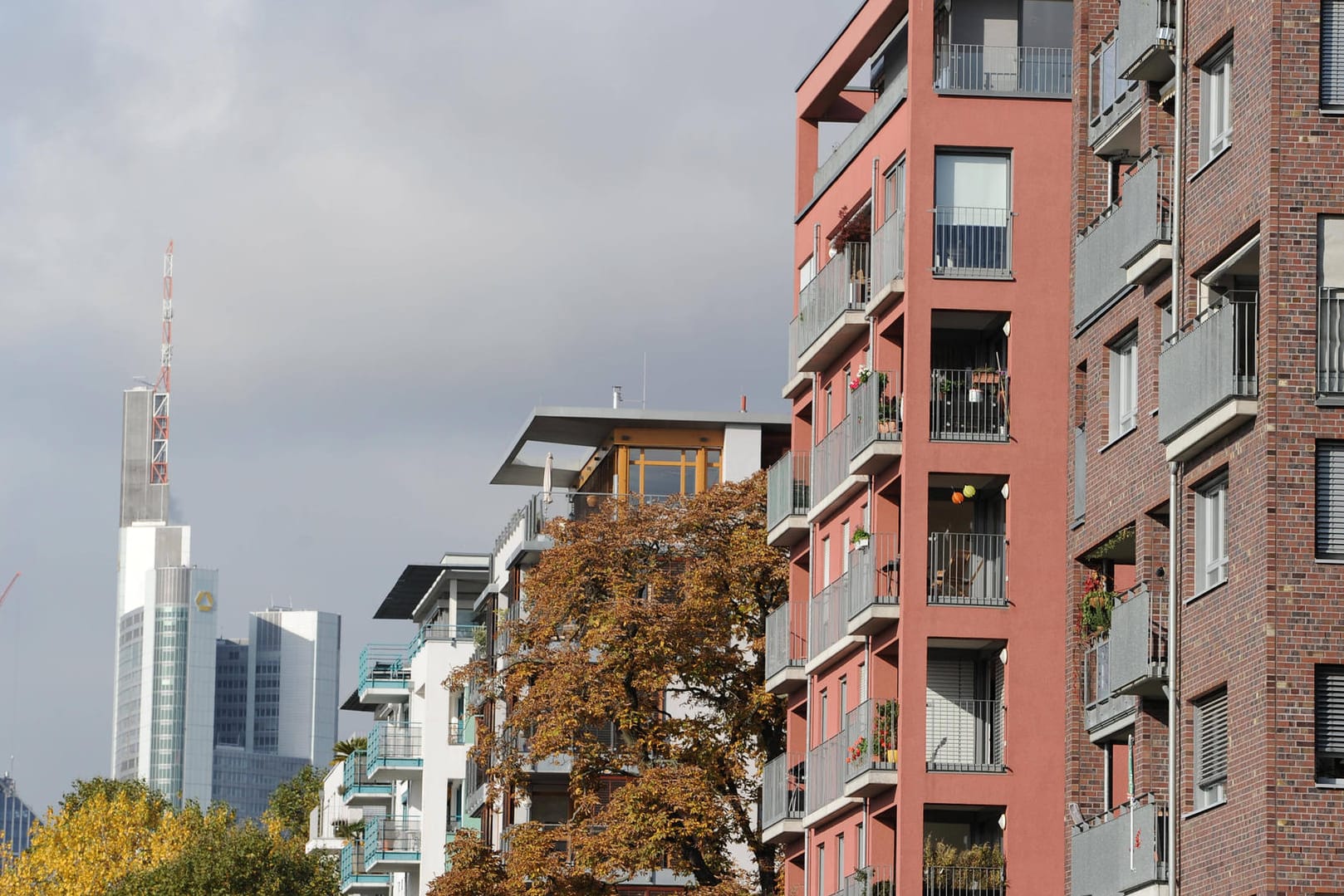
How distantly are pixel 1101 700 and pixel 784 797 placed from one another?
58.7ft

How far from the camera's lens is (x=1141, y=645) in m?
36.9

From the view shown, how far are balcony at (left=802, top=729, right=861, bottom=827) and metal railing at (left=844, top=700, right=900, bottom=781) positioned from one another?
1.10 m

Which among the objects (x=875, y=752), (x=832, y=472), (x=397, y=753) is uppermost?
(x=832, y=472)

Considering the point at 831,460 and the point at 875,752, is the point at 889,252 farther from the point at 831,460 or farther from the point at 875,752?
the point at 875,752

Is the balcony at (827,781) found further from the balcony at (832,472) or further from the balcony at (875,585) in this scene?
the balcony at (832,472)

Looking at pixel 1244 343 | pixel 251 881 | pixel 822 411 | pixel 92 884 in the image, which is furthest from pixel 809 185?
pixel 92 884

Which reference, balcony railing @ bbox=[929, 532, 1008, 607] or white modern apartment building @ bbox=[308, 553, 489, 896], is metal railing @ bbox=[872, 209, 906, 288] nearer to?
balcony railing @ bbox=[929, 532, 1008, 607]

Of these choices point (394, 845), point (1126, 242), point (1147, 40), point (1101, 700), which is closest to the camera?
point (1147, 40)

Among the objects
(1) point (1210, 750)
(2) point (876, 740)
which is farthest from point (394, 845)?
(1) point (1210, 750)

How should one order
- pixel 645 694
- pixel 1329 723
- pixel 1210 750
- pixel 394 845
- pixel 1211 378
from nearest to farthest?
1. pixel 1329 723
2. pixel 1211 378
3. pixel 1210 750
4. pixel 645 694
5. pixel 394 845

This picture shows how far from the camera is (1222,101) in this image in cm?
3647

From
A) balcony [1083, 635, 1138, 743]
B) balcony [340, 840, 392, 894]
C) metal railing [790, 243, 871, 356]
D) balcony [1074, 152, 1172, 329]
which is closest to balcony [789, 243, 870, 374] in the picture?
metal railing [790, 243, 871, 356]

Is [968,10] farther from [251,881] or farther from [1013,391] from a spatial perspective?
[251,881]

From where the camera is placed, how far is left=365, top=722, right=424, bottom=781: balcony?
110m
